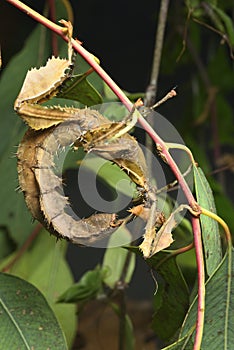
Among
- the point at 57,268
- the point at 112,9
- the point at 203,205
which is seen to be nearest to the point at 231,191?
the point at 112,9

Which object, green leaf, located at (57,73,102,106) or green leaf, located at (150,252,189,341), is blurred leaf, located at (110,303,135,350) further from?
green leaf, located at (57,73,102,106)

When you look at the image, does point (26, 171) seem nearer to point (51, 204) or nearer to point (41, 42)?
point (51, 204)

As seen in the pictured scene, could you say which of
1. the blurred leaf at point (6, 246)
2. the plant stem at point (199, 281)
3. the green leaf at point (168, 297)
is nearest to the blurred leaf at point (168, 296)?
the green leaf at point (168, 297)

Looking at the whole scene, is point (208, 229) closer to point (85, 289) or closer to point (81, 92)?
point (81, 92)

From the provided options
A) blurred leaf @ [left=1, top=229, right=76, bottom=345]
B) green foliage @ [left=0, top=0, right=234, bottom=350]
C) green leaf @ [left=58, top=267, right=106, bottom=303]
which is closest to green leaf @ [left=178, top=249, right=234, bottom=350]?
green foliage @ [left=0, top=0, right=234, bottom=350]

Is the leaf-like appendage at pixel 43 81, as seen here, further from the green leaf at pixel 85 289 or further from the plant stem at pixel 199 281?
the green leaf at pixel 85 289

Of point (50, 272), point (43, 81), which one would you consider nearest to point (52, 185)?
point (43, 81)
